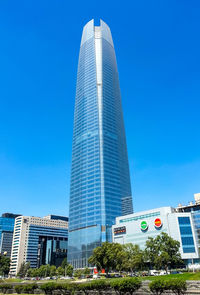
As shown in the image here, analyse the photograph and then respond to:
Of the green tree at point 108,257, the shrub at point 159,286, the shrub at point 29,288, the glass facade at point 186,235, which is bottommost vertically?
the shrub at point 29,288

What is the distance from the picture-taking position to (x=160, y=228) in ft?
462

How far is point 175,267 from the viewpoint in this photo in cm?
12875

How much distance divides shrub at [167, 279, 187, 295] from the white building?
9816 centimetres

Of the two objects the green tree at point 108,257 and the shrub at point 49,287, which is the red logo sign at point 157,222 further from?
the shrub at point 49,287

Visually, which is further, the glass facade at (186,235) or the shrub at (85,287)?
the glass facade at (186,235)

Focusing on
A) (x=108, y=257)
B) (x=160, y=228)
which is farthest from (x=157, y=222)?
(x=108, y=257)

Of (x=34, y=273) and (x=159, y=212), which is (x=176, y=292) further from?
(x=34, y=273)

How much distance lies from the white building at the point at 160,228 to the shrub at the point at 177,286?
98163mm

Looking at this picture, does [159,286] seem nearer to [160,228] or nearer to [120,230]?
[160,228]

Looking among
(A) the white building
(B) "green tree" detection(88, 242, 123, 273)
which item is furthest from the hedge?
(A) the white building

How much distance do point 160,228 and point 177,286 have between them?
108 meters

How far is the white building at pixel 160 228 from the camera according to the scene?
430 feet

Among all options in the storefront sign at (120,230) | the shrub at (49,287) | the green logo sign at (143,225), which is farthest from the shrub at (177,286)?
the storefront sign at (120,230)

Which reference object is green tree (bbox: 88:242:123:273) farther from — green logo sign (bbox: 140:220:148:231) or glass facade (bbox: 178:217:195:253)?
green logo sign (bbox: 140:220:148:231)
